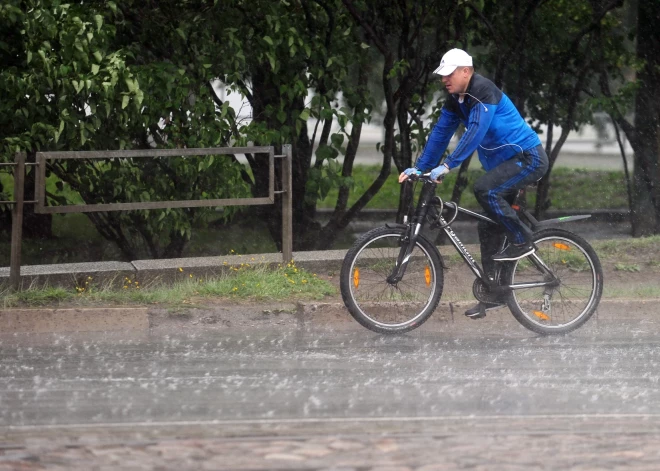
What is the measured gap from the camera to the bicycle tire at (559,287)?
7520 mm

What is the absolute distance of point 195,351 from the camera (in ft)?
23.1

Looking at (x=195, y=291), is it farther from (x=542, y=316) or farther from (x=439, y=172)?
(x=542, y=316)

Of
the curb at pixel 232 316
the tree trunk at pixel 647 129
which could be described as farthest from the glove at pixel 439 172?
the tree trunk at pixel 647 129

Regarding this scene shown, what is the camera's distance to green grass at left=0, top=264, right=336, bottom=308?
26.2 ft

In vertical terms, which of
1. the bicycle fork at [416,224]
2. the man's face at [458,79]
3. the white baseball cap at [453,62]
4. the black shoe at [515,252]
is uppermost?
the white baseball cap at [453,62]

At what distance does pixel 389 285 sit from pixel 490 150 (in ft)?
3.57

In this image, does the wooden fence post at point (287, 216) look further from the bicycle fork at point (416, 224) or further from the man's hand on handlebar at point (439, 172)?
the man's hand on handlebar at point (439, 172)

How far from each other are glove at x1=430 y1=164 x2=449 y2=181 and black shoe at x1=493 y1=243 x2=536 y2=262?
2.31 ft

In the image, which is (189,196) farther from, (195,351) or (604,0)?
(604,0)

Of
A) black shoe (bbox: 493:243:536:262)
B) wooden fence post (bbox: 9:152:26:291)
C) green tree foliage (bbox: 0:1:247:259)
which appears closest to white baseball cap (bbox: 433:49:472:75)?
black shoe (bbox: 493:243:536:262)

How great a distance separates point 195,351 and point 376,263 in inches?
52.0

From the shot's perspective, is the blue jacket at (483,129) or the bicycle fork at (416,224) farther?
the bicycle fork at (416,224)

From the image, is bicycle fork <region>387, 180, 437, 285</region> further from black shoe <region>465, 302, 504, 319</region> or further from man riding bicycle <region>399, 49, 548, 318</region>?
black shoe <region>465, 302, 504, 319</region>

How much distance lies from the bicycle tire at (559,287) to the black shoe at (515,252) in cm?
7
